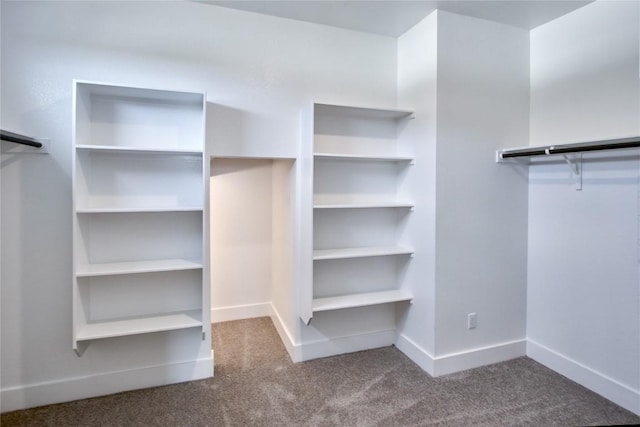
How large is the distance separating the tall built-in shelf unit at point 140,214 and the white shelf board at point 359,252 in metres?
0.81

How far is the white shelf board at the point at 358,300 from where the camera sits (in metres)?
2.51

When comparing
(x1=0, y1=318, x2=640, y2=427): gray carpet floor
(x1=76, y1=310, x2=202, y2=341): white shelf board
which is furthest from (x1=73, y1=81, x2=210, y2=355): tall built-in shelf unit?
(x1=0, y1=318, x2=640, y2=427): gray carpet floor

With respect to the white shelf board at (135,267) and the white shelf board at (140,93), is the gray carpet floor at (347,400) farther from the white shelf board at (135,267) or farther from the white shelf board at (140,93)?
the white shelf board at (140,93)

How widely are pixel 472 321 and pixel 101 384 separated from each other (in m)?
2.56

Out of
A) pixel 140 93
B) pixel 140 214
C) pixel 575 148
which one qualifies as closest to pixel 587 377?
pixel 575 148

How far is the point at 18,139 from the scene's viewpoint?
183 cm

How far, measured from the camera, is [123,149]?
2.03m

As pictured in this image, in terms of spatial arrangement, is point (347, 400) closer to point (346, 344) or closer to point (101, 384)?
point (346, 344)

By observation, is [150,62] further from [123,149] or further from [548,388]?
[548,388]

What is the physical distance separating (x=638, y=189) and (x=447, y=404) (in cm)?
169

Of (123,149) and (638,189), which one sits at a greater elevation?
(123,149)

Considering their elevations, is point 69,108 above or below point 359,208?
above

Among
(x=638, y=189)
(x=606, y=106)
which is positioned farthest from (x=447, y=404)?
(x=606, y=106)

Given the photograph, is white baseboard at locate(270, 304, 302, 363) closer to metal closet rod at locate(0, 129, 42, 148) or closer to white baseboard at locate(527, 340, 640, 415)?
white baseboard at locate(527, 340, 640, 415)
